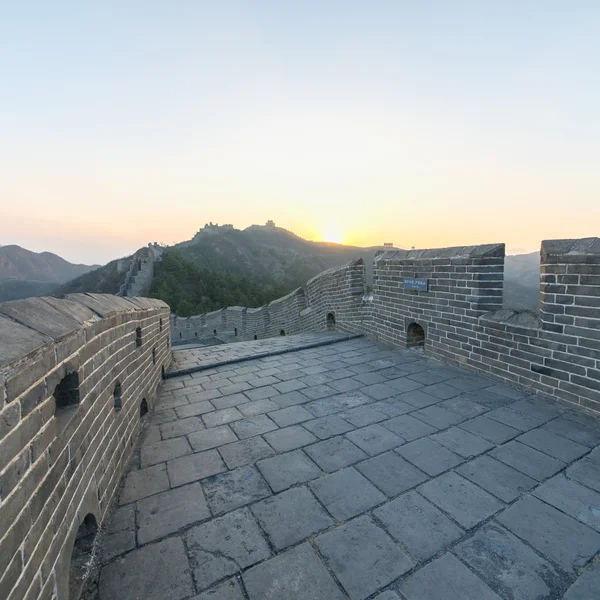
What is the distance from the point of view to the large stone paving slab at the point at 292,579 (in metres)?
1.42

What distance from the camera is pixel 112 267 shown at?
40750 mm

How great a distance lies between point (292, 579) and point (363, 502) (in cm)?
62

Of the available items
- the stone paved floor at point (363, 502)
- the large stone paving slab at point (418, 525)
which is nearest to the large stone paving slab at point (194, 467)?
the stone paved floor at point (363, 502)

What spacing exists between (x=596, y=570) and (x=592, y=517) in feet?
1.27

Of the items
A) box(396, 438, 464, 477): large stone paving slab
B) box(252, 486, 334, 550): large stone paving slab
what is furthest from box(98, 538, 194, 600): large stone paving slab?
box(396, 438, 464, 477): large stone paving slab

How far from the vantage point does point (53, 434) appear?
1303 millimetres

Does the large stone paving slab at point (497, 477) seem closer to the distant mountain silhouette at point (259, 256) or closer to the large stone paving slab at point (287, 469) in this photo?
the large stone paving slab at point (287, 469)

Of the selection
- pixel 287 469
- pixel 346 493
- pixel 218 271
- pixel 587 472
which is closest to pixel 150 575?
pixel 287 469

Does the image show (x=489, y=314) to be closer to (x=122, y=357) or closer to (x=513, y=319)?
(x=513, y=319)

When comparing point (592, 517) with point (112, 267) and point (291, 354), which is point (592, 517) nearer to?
point (291, 354)

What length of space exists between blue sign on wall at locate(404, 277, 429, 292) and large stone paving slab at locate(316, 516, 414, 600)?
355cm

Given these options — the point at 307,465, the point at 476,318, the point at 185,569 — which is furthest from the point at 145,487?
the point at 476,318

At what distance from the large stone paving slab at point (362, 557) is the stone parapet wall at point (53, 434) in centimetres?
113

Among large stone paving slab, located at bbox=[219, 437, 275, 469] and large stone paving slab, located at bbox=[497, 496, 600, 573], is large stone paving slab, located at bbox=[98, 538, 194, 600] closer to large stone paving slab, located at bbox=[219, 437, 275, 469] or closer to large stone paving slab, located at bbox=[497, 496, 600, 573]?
large stone paving slab, located at bbox=[219, 437, 275, 469]
